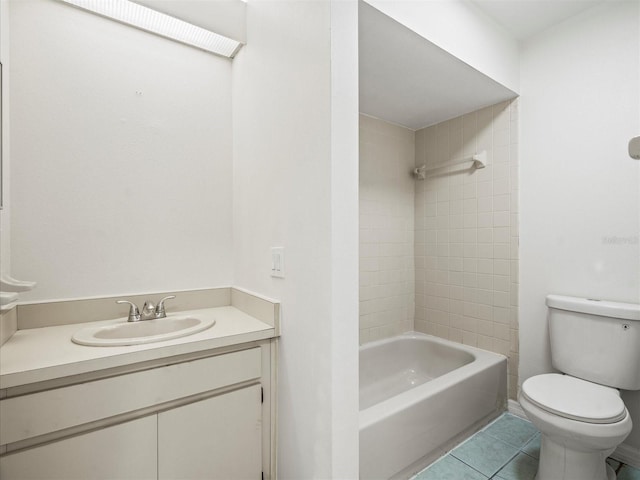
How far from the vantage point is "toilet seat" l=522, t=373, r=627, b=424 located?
1.33 m

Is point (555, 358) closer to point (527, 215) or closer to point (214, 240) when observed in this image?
point (527, 215)

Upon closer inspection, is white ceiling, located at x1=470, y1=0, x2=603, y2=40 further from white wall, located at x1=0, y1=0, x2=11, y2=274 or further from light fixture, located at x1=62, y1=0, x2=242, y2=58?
white wall, located at x1=0, y1=0, x2=11, y2=274

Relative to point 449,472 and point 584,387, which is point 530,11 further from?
point 449,472

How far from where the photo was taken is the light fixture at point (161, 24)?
1496mm

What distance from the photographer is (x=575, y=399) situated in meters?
1.46

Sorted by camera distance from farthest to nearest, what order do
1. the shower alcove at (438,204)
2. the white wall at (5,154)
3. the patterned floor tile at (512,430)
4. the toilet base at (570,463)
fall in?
the shower alcove at (438,204) → the patterned floor tile at (512,430) → the toilet base at (570,463) → the white wall at (5,154)

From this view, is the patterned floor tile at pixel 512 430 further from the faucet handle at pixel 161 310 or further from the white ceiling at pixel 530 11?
the white ceiling at pixel 530 11

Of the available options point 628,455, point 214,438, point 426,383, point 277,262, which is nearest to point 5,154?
point 277,262

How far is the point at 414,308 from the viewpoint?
9.13 feet

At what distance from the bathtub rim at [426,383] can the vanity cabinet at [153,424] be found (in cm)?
47

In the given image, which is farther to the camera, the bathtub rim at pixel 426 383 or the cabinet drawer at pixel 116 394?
the bathtub rim at pixel 426 383

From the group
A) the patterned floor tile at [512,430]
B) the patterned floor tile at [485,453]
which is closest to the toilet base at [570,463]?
the patterned floor tile at [485,453]

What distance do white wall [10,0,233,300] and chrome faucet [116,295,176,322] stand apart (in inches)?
5.6

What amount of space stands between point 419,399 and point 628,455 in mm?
1186
